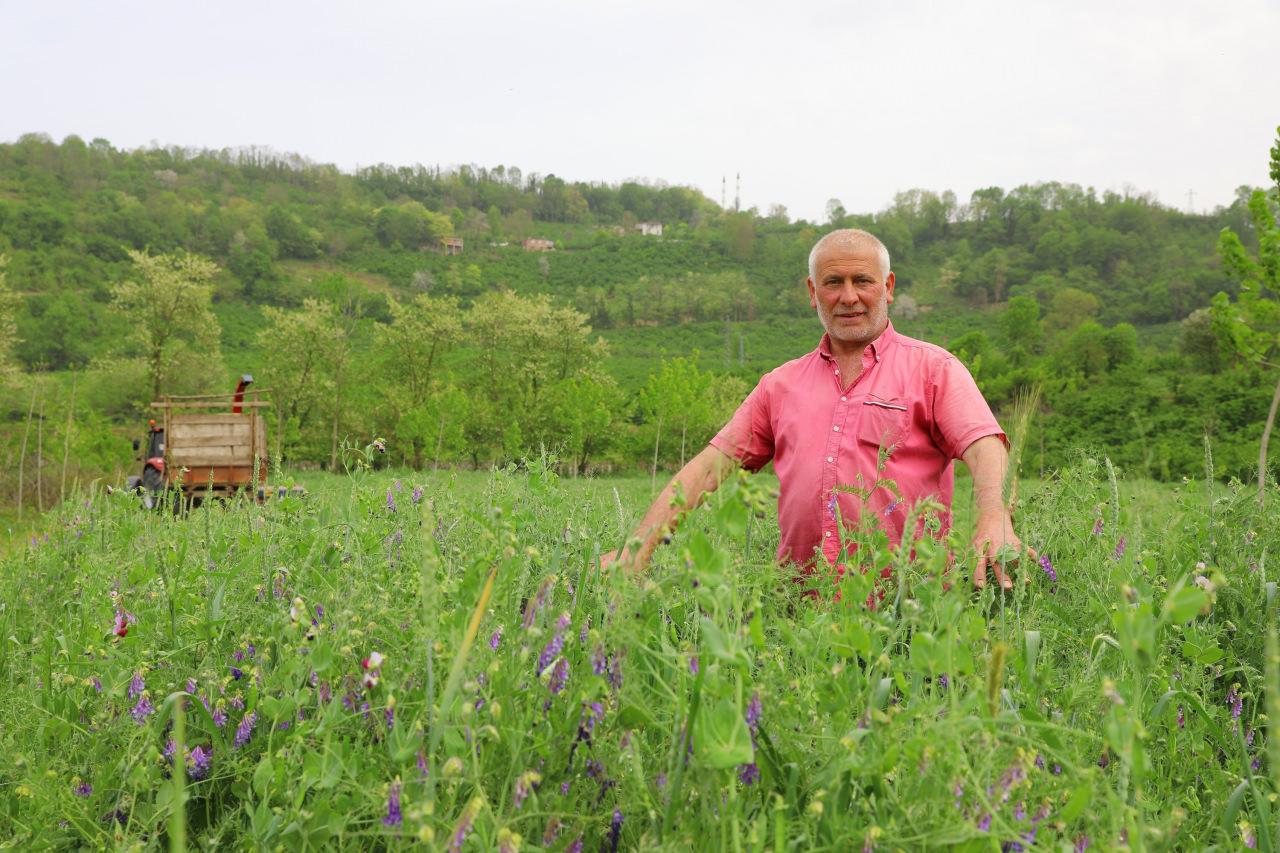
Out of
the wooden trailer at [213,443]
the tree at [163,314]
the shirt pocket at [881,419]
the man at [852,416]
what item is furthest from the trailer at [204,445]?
the tree at [163,314]

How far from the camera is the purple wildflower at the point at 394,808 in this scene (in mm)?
1112

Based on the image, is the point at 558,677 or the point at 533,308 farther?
the point at 533,308

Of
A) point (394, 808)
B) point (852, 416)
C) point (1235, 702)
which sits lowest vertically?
point (1235, 702)

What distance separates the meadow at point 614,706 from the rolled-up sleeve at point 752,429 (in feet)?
4.93

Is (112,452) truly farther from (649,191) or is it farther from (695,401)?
(649,191)

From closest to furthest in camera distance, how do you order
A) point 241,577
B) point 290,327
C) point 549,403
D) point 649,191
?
point 241,577 → point 290,327 → point 549,403 → point 649,191

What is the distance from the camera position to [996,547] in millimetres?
2158

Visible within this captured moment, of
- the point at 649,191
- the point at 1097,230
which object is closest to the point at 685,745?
the point at 1097,230

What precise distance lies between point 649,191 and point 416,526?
7149 inches

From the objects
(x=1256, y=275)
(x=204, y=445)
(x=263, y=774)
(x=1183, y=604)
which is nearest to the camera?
(x=1183, y=604)

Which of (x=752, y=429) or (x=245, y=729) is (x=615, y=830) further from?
(x=752, y=429)

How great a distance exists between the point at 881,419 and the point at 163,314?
4112 cm

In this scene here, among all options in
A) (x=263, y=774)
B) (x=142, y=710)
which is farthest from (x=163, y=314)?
(x=263, y=774)

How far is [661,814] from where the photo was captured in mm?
1189
